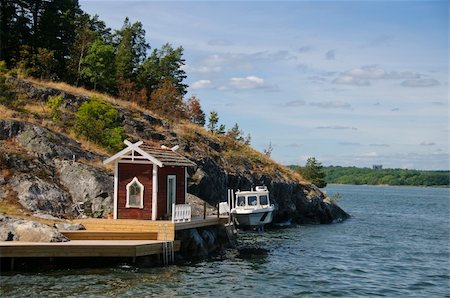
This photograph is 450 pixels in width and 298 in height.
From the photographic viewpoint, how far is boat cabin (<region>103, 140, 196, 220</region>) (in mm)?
28141

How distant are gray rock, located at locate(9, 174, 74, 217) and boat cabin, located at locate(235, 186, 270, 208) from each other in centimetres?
1791

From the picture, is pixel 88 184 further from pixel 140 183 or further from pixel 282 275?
pixel 282 275

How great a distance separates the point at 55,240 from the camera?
75.3ft

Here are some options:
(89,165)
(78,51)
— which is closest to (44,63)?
(78,51)

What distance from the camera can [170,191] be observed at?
97.4 feet

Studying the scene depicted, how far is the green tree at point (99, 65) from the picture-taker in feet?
187

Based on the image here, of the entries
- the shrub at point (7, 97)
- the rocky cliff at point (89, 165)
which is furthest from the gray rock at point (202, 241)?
the shrub at point (7, 97)

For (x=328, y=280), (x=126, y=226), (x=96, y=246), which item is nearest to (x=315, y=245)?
(x=328, y=280)

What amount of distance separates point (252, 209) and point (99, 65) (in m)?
25.1

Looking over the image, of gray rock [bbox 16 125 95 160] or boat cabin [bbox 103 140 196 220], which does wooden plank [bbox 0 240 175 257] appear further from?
gray rock [bbox 16 125 95 160]

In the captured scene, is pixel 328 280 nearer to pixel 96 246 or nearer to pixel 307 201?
pixel 96 246

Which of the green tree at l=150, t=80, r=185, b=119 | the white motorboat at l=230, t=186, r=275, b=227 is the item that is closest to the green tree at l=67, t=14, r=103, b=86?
the green tree at l=150, t=80, r=185, b=119

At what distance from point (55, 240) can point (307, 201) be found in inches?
1547

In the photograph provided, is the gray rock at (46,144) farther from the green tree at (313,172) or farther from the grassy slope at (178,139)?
the green tree at (313,172)
